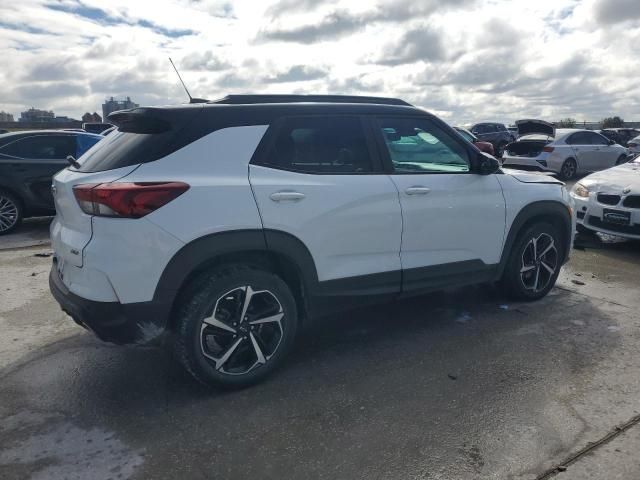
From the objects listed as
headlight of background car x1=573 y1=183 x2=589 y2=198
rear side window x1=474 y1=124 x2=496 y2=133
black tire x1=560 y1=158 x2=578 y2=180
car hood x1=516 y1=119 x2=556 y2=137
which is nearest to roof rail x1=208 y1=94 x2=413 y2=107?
headlight of background car x1=573 y1=183 x2=589 y2=198

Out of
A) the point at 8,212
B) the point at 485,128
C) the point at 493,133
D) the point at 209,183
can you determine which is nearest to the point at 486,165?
the point at 209,183

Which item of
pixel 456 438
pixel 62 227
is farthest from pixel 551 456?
pixel 62 227

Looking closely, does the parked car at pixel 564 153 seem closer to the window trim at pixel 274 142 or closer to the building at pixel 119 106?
the building at pixel 119 106

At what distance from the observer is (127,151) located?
130 inches

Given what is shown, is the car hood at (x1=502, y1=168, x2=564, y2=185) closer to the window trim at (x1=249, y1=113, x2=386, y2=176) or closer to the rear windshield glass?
the window trim at (x1=249, y1=113, x2=386, y2=176)

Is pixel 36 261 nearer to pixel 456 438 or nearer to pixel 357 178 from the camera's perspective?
pixel 357 178

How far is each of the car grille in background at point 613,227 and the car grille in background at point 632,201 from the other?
0.28 meters

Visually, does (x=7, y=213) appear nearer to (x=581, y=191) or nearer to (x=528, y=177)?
(x=528, y=177)

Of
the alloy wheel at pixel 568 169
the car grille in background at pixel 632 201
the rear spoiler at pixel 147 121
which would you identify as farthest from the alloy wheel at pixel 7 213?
the alloy wheel at pixel 568 169

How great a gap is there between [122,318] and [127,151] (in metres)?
1.01

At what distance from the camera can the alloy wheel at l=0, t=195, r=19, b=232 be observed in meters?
8.50

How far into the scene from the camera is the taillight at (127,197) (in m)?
3.02

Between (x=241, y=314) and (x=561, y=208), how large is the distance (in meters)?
3.31

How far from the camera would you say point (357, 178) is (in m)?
3.80
